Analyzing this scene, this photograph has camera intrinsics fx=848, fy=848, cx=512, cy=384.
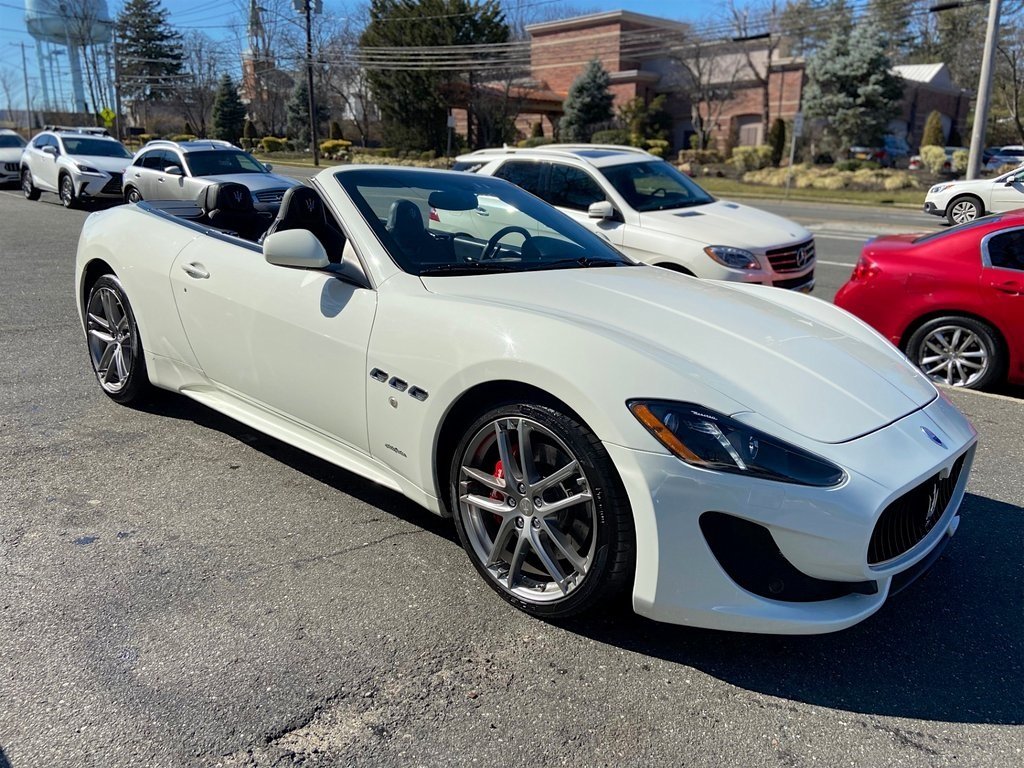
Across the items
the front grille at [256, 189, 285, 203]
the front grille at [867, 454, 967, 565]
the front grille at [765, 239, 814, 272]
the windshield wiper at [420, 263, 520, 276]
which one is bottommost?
the front grille at [867, 454, 967, 565]

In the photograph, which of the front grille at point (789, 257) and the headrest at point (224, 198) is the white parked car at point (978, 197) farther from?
the headrest at point (224, 198)

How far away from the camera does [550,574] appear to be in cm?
296

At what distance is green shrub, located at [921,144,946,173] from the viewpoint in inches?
1432

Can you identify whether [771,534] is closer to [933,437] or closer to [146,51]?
[933,437]

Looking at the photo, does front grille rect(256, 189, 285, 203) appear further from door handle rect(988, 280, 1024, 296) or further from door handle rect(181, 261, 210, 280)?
door handle rect(988, 280, 1024, 296)

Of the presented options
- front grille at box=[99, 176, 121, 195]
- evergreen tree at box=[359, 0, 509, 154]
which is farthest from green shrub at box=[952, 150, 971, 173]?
front grille at box=[99, 176, 121, 195]

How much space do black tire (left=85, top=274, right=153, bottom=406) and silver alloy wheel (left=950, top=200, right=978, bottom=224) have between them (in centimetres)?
1883

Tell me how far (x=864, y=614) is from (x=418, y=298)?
6.29ft

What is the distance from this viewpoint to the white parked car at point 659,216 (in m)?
7.90

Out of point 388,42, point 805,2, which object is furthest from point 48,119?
point 805,2

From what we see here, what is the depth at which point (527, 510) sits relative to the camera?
9.78 feet

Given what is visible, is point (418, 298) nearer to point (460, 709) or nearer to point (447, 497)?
point (447, 497)

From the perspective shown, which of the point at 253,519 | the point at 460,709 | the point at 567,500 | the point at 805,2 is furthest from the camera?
the point at 805,2

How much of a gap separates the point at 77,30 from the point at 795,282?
3099 inches
